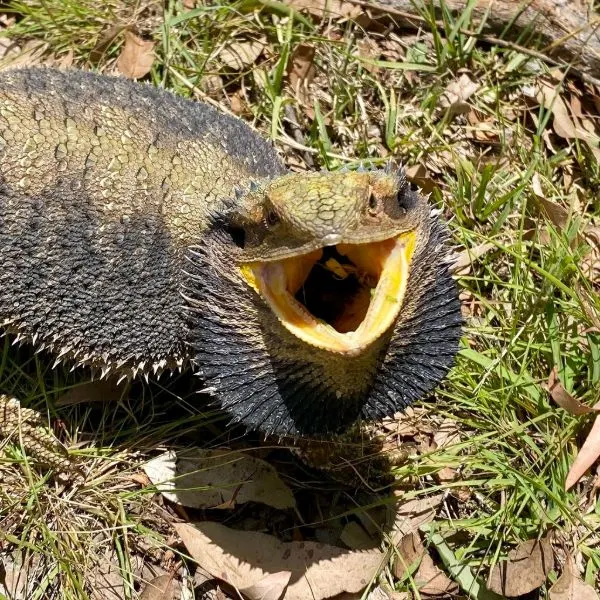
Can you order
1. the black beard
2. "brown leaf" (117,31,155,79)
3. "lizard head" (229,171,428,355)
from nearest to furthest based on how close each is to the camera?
"lizard head" (229,171,428,355)
the black beard
"brown leaf" (117,31,155,79)

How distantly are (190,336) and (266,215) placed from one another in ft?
2.15

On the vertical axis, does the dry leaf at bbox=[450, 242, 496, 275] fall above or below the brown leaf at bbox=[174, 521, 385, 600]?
above

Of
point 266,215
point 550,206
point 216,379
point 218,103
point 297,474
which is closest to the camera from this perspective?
point 266,215

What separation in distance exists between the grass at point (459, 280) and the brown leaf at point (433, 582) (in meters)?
0.06

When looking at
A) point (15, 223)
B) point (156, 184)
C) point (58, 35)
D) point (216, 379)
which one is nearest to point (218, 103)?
point (58, 35)

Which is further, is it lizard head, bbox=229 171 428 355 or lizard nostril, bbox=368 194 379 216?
lizard nostril, bbox=368 194 379 216

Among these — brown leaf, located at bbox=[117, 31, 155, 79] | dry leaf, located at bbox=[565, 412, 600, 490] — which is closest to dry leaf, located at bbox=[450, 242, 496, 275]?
dry leaf, located at bbox=[565, 412, 600, 490]

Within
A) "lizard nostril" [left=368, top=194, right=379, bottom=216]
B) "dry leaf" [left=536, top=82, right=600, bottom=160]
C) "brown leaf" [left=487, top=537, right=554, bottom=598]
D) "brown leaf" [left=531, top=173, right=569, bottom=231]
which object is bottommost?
"brown leaf" [left=487, top=537, right=554, bottom=598]

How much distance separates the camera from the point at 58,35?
4.16 metres

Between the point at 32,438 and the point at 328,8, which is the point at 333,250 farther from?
the point at 328,8

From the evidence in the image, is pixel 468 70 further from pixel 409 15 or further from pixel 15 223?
pixel 15 223

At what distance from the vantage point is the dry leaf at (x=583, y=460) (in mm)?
3389

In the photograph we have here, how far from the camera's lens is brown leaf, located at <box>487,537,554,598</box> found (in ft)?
10.5

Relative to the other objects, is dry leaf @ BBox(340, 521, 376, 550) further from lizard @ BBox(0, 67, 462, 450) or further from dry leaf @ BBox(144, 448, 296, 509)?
lizard @ BBox(0, 67, 462, 450)
